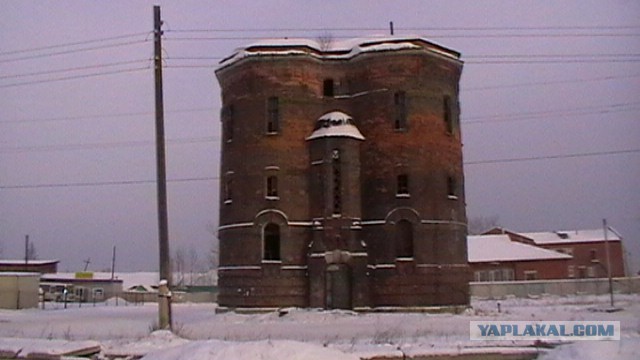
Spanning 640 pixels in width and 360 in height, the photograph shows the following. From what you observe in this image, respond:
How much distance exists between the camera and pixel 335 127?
3697cm

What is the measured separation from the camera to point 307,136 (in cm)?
3772

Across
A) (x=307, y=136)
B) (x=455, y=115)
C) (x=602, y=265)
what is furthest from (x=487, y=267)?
(x=307, y=136)

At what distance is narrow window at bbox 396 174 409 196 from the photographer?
36.6 m

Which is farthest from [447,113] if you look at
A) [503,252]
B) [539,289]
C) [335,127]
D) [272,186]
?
[503,252]

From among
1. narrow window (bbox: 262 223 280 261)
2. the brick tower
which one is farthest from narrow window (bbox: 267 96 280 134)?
narrow window (bbox: 262 223 280 261)

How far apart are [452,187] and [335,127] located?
23.5ft

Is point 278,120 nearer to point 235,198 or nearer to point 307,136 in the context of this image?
point 307,136

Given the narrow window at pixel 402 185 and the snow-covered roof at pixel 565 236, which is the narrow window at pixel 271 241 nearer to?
the narrow window at pixel 402 185

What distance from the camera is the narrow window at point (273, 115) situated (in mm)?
37469

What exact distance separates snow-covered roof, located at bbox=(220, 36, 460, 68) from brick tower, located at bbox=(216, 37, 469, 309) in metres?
0.09

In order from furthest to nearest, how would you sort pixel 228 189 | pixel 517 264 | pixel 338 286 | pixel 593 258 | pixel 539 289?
pixel 593 258, pixel 517 264, pixel 539 289, pixel 228 189, pixel 338 286

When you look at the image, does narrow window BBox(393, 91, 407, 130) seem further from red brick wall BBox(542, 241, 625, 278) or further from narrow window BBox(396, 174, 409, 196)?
red brick wall BBox(542, 241, 625, 278)

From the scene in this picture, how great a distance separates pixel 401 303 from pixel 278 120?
11.6 m

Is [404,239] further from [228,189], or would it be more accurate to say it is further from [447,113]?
[228,189]
